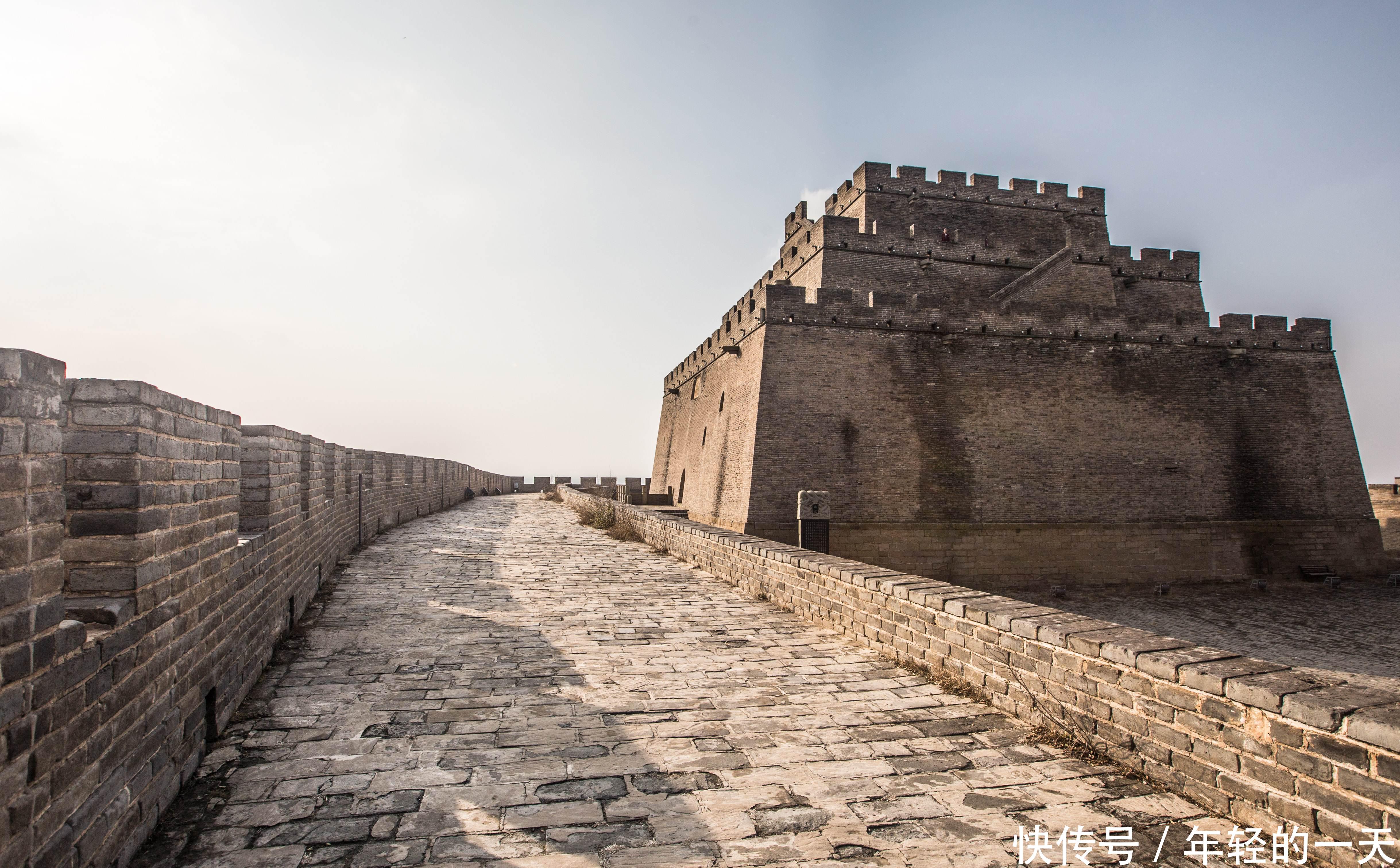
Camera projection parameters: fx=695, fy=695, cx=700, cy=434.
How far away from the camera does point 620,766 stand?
351 cm

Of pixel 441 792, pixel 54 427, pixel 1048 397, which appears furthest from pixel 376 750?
pixel 1048 397

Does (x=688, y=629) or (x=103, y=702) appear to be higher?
(x=103, y=702)

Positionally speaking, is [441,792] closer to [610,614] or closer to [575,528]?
[610,614]

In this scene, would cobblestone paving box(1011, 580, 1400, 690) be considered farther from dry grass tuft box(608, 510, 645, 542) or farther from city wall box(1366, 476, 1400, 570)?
dry grass tuft box(608, 510, 645, 542)

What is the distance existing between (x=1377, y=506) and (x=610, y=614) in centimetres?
2805

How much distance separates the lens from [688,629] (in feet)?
21.4

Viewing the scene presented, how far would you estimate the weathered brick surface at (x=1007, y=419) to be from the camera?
50.4 ft

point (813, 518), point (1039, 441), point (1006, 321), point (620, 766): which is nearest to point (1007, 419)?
point (1039, 441)

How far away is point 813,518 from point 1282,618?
37.2 ft

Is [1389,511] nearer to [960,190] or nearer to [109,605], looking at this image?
[960,190]

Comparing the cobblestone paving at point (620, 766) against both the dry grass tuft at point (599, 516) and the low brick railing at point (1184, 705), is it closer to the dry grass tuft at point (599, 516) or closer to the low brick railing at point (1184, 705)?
the low brick railing at point (1184, 705)

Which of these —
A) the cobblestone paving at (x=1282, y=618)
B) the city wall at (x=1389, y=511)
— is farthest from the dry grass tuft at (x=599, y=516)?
the city wall at (x=1389, y=511)

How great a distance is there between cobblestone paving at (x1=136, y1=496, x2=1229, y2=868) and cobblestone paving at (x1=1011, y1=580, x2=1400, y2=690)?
9750 mm

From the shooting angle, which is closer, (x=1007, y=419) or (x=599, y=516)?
(x=1007, y=419)
